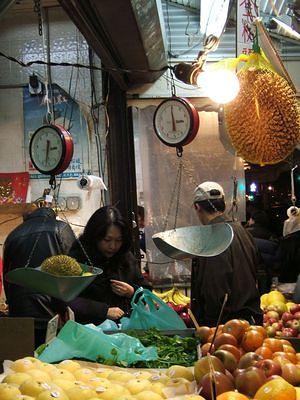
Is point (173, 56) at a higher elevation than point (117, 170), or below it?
higher

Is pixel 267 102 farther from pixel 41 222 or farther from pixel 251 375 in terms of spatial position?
pixel 41 222

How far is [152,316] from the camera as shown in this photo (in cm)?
303

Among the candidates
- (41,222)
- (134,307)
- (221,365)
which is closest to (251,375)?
(221,365)

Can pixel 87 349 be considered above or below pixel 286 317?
above

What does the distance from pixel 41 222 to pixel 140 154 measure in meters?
2.28

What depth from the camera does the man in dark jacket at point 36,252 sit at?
3320mm

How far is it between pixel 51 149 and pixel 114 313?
1.18 m

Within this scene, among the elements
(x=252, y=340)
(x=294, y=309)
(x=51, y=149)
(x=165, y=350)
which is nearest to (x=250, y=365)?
(x=252, y=340)

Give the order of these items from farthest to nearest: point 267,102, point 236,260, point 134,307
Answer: point 236,260
point 134,307
point 267,102

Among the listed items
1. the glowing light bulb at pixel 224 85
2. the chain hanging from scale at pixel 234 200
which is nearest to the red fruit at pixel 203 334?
the glowing light bulb at pixel 224 85

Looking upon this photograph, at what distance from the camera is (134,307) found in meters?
3.06

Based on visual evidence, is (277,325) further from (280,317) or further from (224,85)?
(224,85)

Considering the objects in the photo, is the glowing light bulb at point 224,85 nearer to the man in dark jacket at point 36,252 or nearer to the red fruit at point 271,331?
the man in dark jacket at point 36,252

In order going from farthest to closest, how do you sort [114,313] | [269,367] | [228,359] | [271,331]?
[271,331] → [114,313] → [228,359] → [269,367]
